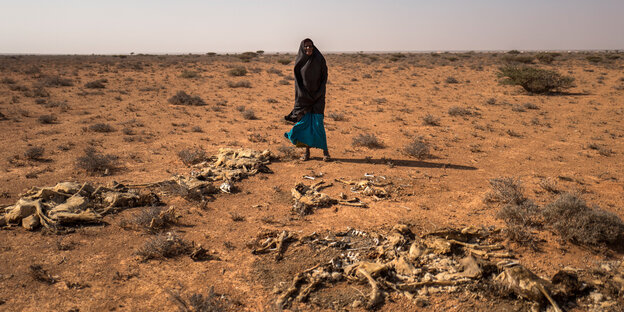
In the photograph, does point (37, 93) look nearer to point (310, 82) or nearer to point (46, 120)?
point (46, 120)

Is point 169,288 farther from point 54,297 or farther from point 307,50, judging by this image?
point 307,50

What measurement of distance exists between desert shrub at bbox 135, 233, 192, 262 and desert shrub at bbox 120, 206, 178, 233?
0.44 meters

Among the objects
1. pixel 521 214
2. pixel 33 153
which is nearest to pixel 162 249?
pixel 521 214

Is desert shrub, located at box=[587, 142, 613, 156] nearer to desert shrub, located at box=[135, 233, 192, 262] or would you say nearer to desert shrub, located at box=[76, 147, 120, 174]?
desert shrub, located at box=[135, 233, 192, 262]

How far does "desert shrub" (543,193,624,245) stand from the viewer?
3434mm

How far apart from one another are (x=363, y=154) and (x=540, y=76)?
13007mm

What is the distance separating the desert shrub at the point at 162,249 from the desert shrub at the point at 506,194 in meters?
4.23

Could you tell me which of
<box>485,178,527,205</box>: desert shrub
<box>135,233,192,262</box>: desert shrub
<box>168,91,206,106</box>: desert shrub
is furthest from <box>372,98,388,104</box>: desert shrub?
<box>135,233,192,262</box>: desert shrub

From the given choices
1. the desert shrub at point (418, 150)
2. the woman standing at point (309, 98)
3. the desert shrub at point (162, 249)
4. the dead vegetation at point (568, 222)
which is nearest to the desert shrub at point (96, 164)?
the desert shrub at point (162, 249)

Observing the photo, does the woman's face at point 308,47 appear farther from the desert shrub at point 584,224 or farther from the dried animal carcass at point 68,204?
the desert shrub at point 584,224

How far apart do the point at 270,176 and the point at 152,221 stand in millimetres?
2325

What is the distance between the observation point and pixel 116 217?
4.34 m

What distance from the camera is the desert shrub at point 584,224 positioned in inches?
135

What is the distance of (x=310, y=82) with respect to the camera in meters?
6.21
